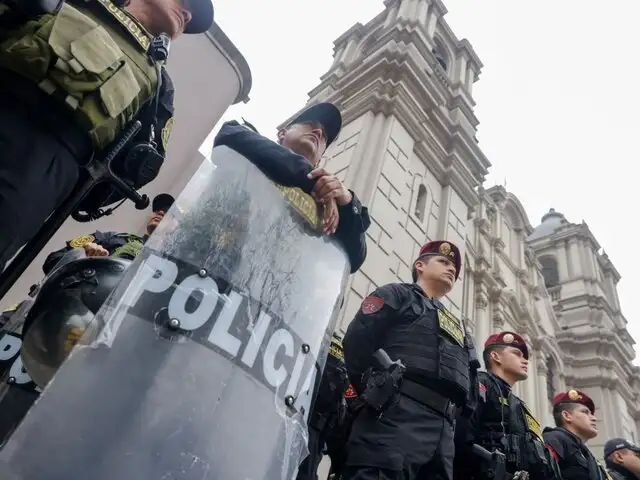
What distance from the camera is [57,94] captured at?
148cm

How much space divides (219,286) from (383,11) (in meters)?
12.5

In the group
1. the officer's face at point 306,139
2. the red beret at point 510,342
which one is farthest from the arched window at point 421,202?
the officer's face at point 306,139

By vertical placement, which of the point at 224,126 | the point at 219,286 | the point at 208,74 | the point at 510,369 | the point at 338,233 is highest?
the point at 208,74

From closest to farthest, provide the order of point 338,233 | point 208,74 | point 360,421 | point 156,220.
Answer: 1. point 338,233
2. point 360,421
3. point 156,220
4. point 208,74

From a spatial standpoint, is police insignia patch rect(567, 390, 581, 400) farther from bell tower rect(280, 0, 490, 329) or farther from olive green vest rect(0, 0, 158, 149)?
olive green vest rect(0, 0, 158, 149)

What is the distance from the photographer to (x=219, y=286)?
1333 millimetres

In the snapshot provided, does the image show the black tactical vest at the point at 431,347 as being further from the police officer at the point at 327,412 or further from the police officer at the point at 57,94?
the police officer at the point at 57,94

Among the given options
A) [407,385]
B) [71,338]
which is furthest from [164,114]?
[407,385]

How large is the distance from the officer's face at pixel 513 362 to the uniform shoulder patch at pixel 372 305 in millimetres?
1578

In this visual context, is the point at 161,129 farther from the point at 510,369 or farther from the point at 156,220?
the point at 510,369

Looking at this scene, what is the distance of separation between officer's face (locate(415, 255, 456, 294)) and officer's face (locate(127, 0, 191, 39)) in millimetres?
1939

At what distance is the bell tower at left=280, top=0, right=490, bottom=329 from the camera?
7.15 meters

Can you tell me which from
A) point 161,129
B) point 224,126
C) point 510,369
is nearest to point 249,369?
point 224,126

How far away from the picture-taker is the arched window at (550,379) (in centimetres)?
1407
